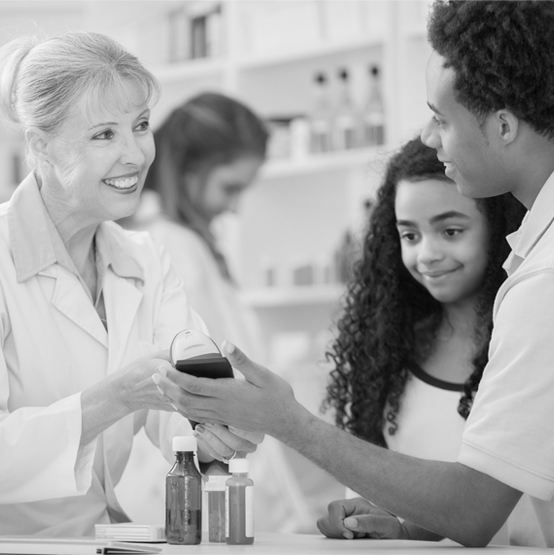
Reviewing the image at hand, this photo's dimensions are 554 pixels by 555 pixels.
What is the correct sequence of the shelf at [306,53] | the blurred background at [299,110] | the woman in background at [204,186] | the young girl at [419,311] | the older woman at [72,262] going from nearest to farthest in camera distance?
the older woman at [72,262]
the young girl at [419,311]
the woman in background at [204,186]
the blurred background at [299,110]
the shelf at [306,53]

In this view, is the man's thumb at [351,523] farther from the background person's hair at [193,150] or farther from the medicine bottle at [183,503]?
the background person's hair at [193,150]

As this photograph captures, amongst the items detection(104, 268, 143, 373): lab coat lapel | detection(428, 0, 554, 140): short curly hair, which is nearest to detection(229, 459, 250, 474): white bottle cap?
detection(104, 268, 143, 373): lab coat lapel

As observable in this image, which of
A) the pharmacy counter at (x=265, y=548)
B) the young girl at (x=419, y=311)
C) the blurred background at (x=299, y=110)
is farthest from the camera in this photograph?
the blurred background at (x=299, y=110)

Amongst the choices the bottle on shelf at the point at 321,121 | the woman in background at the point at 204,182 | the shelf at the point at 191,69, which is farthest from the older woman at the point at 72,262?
the shelf at the point at 191,69

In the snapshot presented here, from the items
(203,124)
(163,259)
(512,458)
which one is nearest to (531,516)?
(512,458)

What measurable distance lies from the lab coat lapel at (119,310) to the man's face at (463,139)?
69cm

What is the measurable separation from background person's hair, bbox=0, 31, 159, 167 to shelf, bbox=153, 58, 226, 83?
2.73m

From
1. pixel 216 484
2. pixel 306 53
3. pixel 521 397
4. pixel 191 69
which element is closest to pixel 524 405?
pixel 521 397

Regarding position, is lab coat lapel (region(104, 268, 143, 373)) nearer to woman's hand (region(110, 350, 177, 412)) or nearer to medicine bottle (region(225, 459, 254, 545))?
woman's hand (region(110, 350, 177, 412))

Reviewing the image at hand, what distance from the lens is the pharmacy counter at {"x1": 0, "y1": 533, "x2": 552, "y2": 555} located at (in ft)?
4.11

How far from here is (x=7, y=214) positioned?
1764 millimetres

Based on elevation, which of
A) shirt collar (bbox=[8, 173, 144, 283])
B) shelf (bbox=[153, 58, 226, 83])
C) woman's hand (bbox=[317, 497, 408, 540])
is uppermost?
shelf (bbox=[153, 58, 226, 83])

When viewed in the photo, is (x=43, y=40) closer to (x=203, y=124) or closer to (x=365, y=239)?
(x=365, y=239)

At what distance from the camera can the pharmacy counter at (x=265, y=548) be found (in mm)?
1254
